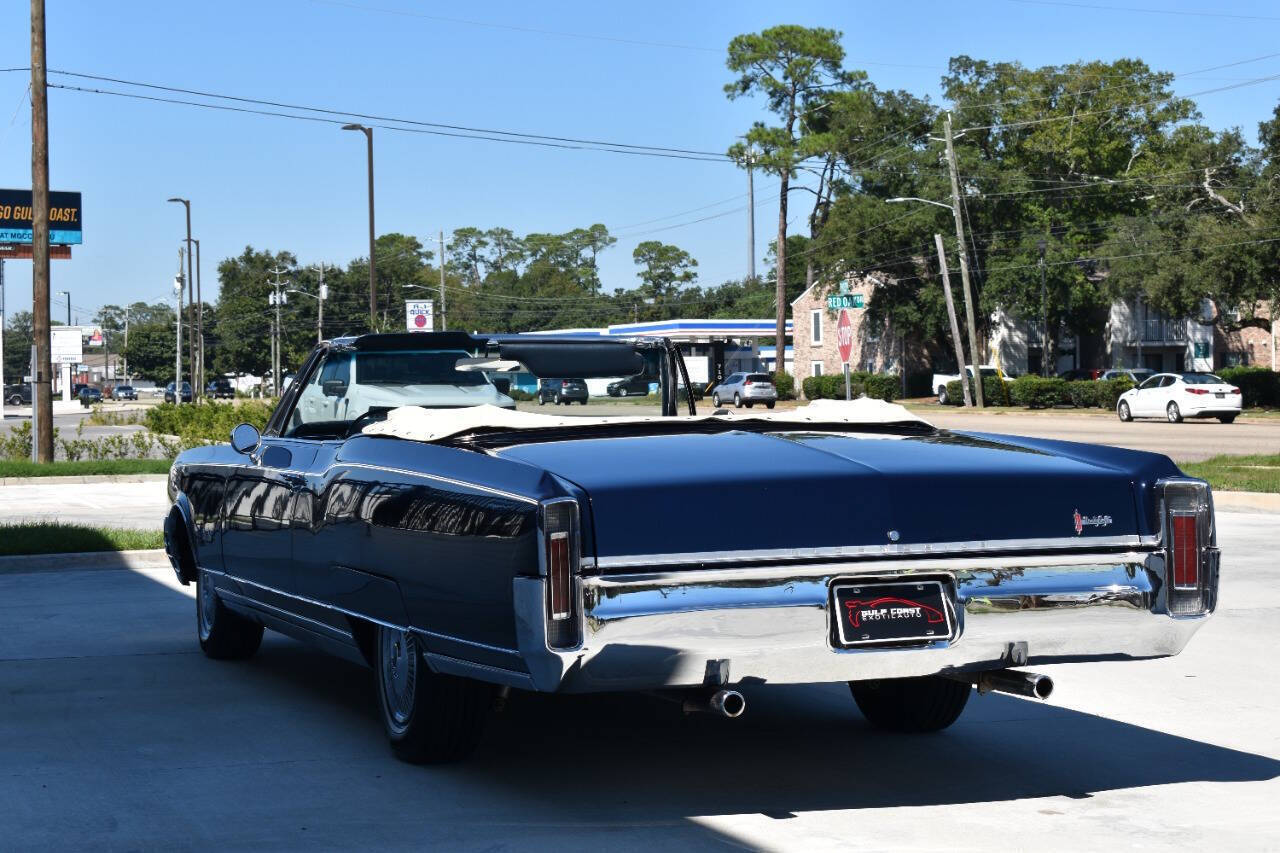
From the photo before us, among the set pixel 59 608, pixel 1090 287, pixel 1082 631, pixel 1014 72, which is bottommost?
pixel 59 608

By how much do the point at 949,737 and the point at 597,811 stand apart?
6.27 ft

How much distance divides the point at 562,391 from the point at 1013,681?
2948 mm

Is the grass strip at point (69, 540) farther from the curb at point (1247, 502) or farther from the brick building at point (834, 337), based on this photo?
the brick building at point (834, 337)

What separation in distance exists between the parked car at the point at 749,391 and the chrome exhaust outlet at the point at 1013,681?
61.9 meters

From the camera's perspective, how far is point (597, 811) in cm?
546

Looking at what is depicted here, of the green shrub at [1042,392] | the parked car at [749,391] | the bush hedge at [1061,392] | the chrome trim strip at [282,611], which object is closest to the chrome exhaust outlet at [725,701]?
the chrome trim strip at [282,611]

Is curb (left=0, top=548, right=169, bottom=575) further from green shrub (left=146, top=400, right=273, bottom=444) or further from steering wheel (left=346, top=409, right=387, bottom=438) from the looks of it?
green shrub (left=146, top=400, right=273, bottom=444)

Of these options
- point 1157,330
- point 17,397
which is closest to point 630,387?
point 1157,330

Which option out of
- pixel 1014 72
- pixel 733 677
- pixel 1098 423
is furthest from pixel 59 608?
pixel 1014 72

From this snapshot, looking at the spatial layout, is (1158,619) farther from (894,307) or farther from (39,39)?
(894,307)

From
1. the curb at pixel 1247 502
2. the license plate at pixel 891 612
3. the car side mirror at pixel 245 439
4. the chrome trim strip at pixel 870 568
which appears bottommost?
the curb at pixel 1247 502

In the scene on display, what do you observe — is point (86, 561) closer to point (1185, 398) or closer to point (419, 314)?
point (419, 314)

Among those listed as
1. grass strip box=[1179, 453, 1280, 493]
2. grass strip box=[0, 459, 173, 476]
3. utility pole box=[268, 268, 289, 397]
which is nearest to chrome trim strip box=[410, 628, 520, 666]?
grass strip box=[1179, 453, 1280, 493]

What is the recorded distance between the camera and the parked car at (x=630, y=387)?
7.77 metres
